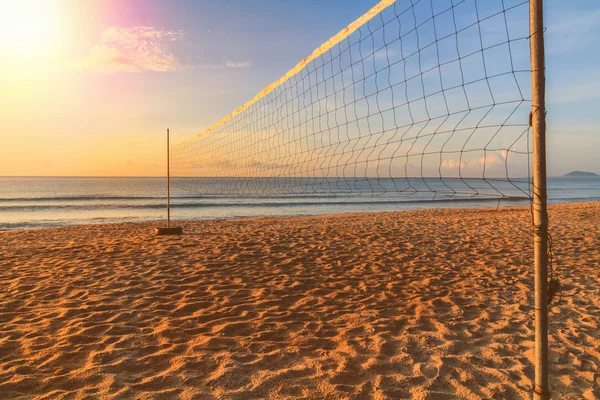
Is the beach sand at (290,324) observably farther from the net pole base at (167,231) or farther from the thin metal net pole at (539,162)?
the net pole base at (167,231)

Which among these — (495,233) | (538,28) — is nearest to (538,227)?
(538,28)

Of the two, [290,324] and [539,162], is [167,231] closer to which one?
[290,324]

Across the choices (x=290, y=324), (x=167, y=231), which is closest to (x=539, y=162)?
(x=290, y=324)

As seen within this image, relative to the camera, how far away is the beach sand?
8.24ft

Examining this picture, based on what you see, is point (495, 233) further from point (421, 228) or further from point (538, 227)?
point (538, 227)

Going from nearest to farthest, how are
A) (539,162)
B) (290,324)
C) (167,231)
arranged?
(539,162) < (290,324) < (167,231)

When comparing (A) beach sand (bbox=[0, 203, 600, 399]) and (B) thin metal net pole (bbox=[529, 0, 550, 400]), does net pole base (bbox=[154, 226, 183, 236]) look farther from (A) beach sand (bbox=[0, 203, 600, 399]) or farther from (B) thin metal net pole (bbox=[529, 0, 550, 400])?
(B) thin metal net pole (bbox=[529, 0, 550, 400])

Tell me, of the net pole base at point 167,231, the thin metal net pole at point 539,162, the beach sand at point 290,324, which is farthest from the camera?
the net pole base at point 167,231

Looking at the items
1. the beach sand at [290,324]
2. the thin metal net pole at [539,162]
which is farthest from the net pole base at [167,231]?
the thin metal net pole at [539,162]

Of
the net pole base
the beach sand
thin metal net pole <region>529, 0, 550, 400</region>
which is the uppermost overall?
thin metal net pole <region>529, 0, 550, 400</region>

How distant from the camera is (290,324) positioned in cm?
349

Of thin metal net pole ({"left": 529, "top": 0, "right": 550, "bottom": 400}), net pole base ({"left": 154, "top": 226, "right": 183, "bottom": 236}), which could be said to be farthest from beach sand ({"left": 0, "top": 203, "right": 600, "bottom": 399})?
net pole base ({"left": 154, "top": 226, "right": 183, "bottom": 236})

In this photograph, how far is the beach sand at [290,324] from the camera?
2.51m

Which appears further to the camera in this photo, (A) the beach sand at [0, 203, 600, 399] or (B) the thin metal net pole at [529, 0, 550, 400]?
(A) the beach sand at [0, 203, 600, 399]
